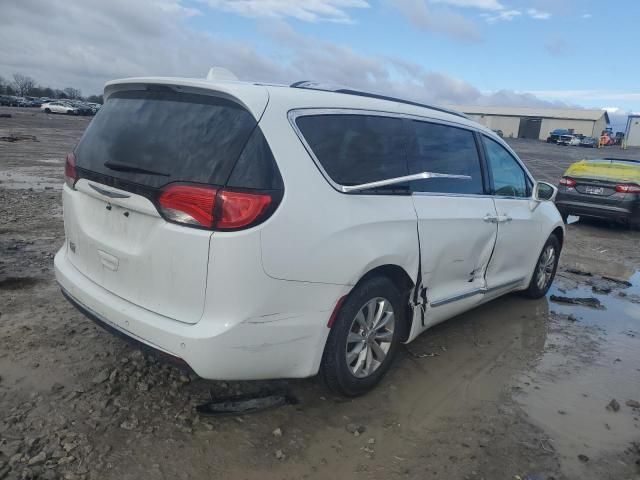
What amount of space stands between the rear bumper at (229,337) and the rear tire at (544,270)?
3479mm

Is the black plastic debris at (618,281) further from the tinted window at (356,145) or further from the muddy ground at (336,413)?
the tinted window at (356,145)

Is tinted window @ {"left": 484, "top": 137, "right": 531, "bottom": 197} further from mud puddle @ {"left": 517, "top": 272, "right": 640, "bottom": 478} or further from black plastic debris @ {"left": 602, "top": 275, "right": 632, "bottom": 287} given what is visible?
black plastic debris @ {"left": 602, "top": 275, "right": 632, "bottom": 287}

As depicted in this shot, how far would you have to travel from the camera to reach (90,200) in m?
3.17

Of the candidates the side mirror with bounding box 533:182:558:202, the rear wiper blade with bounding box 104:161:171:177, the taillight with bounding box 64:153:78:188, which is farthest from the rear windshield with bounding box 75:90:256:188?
the side mirror with bounding box 533:182:558:202

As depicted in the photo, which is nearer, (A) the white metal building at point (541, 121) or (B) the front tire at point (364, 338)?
(B) the front tire at point (364, 338)

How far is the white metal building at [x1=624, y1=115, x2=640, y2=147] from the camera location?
78.0 meters

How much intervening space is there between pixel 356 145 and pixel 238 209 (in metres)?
1.02

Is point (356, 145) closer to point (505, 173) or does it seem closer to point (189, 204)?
point (189, 204)

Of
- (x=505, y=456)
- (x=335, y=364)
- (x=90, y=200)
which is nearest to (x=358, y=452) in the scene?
(x=335, y=364)

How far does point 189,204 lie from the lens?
2.64 m

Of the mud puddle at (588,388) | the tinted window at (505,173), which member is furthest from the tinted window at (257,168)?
the tinted window at (505,173)

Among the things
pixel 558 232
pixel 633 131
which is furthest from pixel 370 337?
pixel 633 131

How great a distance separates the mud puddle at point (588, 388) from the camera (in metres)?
3.17

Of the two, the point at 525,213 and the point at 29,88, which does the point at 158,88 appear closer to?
the point at 525,213
